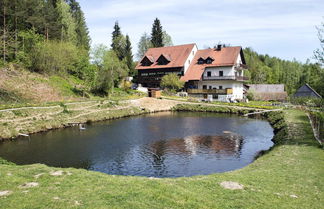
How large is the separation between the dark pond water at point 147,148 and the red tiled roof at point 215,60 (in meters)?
28.3

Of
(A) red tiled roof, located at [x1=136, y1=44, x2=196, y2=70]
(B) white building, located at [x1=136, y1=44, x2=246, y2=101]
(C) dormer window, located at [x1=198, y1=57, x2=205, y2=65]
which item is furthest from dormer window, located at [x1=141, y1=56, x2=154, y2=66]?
(C) dormer window, located at [x1=198, y1=57, x2=205, y2=65]

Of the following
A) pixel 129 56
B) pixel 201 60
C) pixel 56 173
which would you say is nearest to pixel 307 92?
pixel 201 60

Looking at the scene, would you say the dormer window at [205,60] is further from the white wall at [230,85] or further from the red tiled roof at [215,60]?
the white wall at [230,85]

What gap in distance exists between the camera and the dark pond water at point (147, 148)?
18.9 meters

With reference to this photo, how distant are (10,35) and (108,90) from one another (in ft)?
70.7

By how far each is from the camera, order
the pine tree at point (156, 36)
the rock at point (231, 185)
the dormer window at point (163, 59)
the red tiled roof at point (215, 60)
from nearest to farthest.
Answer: the rock at point (231, 185)
the red tiled roof at point (215, 60)
the dormer window at point (163, 59)
the pine tree at point (156, 36)

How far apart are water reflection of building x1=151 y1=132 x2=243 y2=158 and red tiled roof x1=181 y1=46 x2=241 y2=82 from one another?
34.3 metres

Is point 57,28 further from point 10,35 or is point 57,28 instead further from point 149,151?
point 149,151

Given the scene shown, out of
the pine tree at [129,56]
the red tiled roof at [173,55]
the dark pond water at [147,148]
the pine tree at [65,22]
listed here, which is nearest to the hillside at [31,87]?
the dark pond water at [147,148]

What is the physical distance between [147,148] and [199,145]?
206 inches

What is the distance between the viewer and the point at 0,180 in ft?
36.8

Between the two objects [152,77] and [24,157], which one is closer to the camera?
[24,157]

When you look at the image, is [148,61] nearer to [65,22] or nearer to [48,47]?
[65,22]

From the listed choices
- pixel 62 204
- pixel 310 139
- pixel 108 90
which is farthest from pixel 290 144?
pixel 108 90
